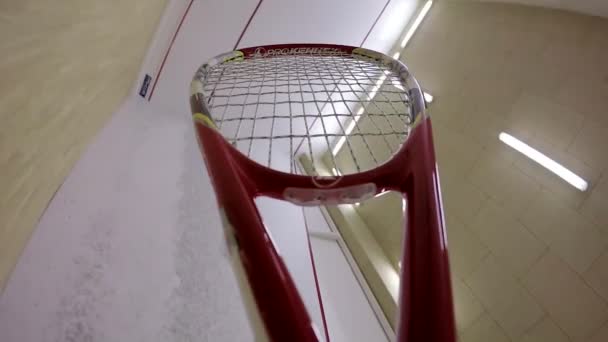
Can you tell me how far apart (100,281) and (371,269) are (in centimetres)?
120

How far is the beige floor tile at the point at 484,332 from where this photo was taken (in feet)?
3.65

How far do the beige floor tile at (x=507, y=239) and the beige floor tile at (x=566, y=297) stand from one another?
1.4 inches

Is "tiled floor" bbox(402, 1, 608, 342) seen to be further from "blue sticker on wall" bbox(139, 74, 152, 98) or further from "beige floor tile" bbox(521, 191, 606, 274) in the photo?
"blue sticker on wall" bbox(139, 74, 152, 98)

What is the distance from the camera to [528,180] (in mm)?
1146

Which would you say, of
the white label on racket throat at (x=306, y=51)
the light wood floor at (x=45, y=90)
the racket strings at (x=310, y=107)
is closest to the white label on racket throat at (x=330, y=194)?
the racket strings at (x=310, y=107)

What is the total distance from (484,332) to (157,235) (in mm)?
1273

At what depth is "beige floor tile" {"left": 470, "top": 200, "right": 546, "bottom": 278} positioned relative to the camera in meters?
1.09

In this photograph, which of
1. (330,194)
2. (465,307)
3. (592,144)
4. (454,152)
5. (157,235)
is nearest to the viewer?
(330,194)

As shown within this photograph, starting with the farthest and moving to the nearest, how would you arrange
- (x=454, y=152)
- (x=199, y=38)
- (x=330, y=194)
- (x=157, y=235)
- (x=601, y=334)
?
(x=199, y=38)
(x=454, y=152)
(x=157, y=235)
(x=601, y=334)
(x=330, y=194)

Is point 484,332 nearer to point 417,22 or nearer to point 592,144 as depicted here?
point 592,144

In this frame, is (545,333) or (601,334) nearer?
(601,334)

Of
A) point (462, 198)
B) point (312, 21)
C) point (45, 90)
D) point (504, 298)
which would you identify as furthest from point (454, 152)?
point (45, 90)

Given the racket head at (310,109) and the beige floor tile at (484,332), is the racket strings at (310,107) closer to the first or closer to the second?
the racket head at (310,109)

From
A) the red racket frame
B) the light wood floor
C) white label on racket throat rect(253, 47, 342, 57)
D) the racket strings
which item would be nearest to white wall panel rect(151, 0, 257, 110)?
the racket strings
